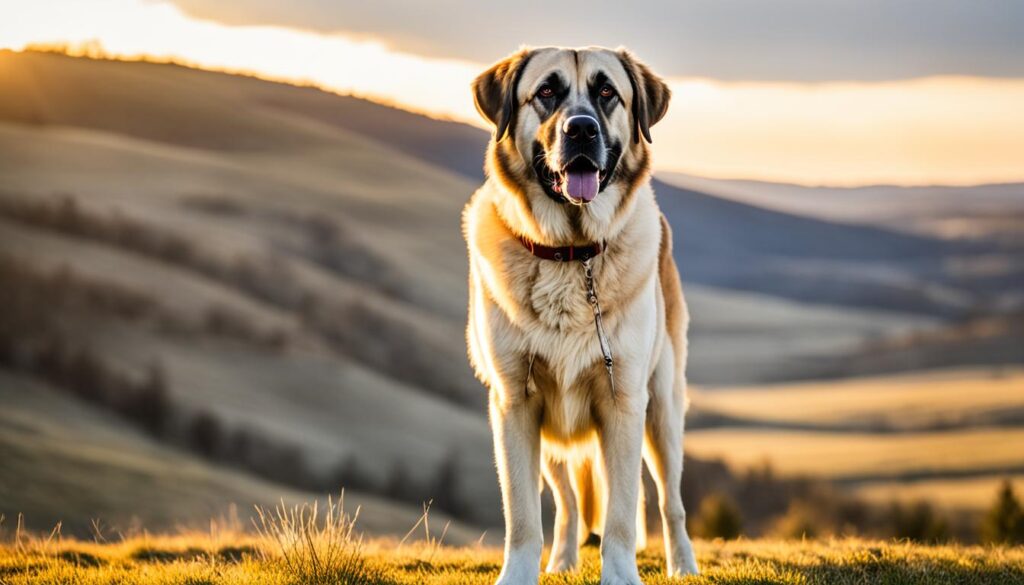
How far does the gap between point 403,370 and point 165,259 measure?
118 ft

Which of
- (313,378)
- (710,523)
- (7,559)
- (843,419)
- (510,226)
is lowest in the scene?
(843,419)

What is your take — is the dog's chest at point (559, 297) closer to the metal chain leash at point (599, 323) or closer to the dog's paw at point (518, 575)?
the metal chain leash at point (599, 323)

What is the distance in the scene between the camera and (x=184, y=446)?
109875 mm

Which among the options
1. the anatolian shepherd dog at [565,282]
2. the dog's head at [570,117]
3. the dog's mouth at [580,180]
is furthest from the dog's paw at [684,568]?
the dog's mouth at [580,180]

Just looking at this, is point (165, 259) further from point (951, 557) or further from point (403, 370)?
point (951, 557)

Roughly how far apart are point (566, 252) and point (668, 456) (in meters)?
2.14

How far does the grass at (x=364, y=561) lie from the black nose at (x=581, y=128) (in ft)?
8.79

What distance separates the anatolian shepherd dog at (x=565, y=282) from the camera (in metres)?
6.86

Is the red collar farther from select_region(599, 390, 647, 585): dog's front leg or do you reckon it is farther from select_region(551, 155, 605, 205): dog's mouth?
select_region(599, 390, 647, 585): dog's front leg

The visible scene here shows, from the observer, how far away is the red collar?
7.00 meters

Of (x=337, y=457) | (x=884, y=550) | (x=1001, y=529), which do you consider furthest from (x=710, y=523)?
(x=337, y=457)

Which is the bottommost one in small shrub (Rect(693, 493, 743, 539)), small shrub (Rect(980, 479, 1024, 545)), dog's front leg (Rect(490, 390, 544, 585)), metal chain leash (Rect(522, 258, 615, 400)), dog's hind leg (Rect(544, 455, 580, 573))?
small shrub (Rect(693, 493, 743, 539))

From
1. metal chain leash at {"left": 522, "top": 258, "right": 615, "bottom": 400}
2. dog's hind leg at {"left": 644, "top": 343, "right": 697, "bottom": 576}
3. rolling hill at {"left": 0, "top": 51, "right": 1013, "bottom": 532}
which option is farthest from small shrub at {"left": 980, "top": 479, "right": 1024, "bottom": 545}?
rolling hill at {"left": 0, "top": 51, "right": 1013, "bottom": 532}

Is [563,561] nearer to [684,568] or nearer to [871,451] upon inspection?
[684,568]
